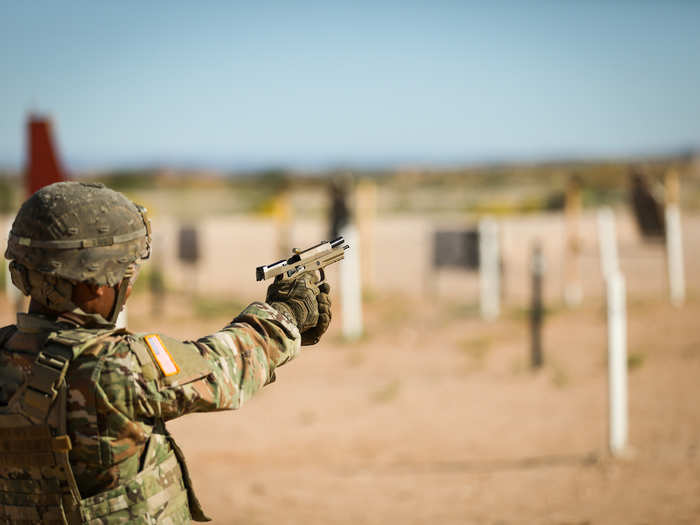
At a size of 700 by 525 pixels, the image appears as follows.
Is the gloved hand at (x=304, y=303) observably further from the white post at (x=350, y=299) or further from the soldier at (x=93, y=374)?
the white post at (x=350, y=299)

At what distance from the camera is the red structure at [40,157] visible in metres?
6.27

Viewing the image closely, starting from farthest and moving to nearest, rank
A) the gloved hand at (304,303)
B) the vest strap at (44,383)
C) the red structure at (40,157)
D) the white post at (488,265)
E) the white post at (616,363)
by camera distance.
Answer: the white post at (488,265), the red structure at (40,157), the white post at (616,363), the gloved hand at (304,303), the vest strap at (44,383)

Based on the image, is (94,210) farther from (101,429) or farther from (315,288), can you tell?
(315,288)

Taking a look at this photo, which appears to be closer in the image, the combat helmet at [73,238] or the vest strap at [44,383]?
the vest strap at [44,383]

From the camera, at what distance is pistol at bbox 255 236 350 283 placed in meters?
2.39

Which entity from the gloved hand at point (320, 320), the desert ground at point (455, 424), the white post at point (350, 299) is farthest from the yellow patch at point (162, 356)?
the white post at point (350, 299)

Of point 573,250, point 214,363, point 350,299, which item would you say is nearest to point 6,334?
point 214,363

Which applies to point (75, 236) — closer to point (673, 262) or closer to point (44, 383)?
point (44, 383)

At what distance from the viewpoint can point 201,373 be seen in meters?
1.93

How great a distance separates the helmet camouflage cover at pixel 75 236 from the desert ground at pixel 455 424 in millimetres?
3220

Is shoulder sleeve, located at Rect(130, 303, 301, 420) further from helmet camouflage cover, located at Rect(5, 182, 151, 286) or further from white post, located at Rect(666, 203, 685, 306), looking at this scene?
white post, located at Rect(666, 203, 685, 306)

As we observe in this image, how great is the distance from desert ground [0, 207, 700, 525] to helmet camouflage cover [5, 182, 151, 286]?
10.6 feet

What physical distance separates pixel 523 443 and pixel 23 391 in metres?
4.92

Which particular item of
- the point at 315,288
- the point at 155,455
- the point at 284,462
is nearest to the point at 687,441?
the point at 284,462
